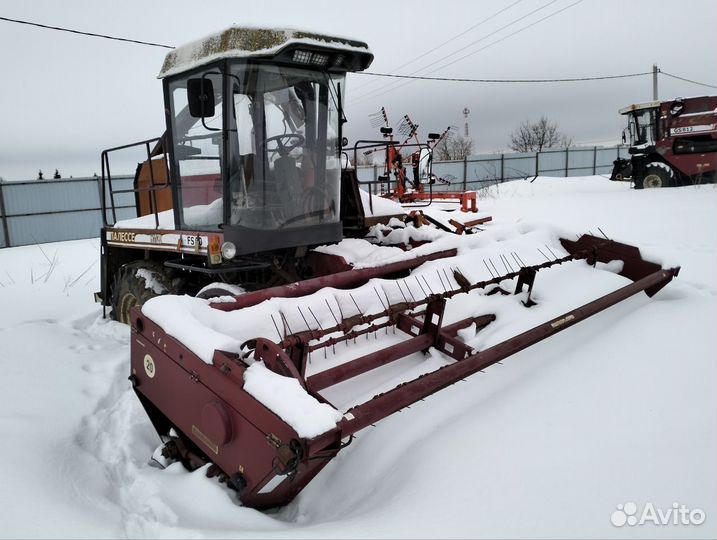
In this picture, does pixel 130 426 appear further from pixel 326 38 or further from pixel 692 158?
pixel 692 158

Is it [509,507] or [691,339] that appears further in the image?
[691,339]

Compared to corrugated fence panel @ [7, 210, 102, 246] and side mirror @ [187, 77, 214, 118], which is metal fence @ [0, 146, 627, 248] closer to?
corrugated fence panel @ [7, 210, 102, 246]

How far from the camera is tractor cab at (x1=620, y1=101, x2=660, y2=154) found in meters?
16.7

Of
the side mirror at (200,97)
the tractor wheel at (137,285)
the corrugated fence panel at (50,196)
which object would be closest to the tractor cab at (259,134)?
the side mirror at (200,97)

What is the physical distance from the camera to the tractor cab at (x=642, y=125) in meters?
16.7

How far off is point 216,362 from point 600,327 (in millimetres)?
2534

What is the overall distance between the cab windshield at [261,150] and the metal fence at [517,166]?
1873cm

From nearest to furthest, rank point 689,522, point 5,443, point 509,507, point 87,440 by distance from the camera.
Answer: point 689,522
point 509,507
point 5,443
point 87,440

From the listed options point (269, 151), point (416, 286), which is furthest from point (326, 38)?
point (416, 286)

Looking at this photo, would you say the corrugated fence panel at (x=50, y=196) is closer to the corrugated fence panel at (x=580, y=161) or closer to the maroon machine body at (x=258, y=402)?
the maroon machine body at (x=258, y=402)

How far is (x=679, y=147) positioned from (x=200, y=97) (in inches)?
688

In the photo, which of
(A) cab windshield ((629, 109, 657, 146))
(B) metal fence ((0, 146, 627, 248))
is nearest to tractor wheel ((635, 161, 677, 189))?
(A) cab windshield ((629, 109, 657, 146))

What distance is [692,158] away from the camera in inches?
603

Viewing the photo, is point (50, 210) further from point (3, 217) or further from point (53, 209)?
point (3, 217)
